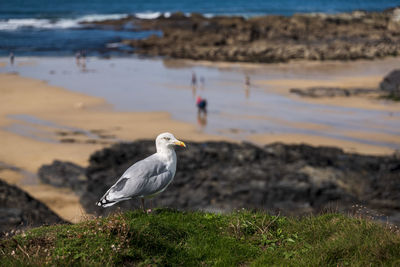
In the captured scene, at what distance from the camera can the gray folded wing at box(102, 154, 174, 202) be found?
8.04m

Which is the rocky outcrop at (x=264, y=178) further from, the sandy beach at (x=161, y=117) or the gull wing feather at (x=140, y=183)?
the gull wing feather at (x=140, y=183)

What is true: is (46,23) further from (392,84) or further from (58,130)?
(392,84)

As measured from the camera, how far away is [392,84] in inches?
1417

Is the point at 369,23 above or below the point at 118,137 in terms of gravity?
above

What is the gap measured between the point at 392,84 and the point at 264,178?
75.7 feet

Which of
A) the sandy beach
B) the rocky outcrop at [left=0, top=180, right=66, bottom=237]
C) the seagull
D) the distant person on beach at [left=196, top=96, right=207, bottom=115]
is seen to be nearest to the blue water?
the sandy beach

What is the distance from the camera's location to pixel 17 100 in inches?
1314

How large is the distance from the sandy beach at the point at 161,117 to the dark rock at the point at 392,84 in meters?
1.68

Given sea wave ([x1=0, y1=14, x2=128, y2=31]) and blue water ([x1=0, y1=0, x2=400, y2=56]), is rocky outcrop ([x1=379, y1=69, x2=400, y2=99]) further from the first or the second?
sea wave ([x1=0, y1=14, x2=128, y2=31])

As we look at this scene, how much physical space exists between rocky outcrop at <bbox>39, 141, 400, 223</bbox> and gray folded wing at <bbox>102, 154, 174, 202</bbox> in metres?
5.84

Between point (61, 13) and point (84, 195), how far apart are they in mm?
89981

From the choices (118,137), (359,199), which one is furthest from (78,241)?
(118,137)

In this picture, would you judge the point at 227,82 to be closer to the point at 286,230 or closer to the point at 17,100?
the point at 17,100

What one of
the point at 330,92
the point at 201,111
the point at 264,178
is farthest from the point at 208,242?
the point at 330,92
